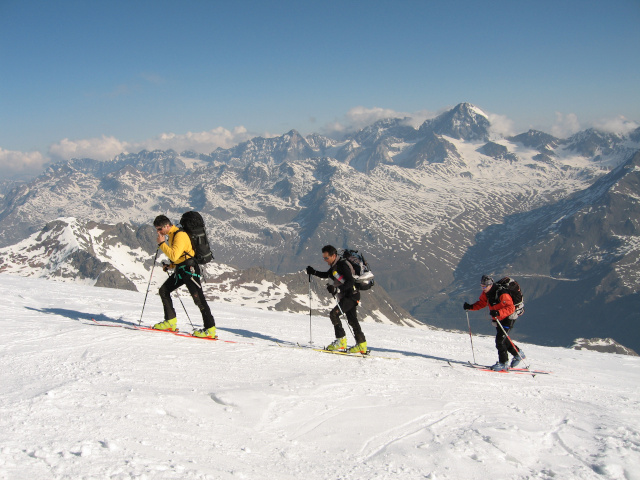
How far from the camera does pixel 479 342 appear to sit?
20.5 m

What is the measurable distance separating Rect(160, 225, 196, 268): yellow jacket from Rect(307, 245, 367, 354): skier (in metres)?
3.64

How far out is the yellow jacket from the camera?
39.3ft

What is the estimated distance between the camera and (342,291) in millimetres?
13023

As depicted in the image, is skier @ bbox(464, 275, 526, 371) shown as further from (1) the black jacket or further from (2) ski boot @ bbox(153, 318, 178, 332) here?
(2) ski boot @ bbox(153, 318, 178, 332)

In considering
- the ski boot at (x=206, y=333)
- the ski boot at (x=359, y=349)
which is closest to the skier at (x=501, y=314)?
the ski boot at (x=359, y=349)

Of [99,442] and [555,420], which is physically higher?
[555,420]

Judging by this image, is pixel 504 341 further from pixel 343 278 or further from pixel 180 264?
pixel 180 264

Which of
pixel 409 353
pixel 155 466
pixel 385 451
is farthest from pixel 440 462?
pixel 409 353

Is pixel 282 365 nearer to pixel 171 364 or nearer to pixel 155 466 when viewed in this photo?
pixel 171 364

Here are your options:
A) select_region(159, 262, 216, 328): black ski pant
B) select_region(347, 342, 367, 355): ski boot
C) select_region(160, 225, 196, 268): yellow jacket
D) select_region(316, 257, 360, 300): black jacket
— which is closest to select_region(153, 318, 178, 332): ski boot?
select_region(159, 262, 216, 328): black ski pant

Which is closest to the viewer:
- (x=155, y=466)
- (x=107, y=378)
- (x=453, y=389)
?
(x=155, y=466)

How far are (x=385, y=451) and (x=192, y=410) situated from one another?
10.7 ft

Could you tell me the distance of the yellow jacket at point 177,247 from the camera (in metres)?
12.0

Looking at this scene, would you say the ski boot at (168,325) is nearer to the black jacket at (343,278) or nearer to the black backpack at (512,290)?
the black jacket at (343,278)
